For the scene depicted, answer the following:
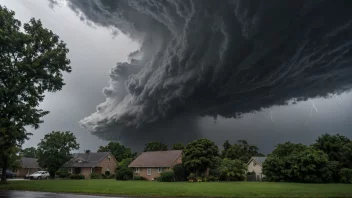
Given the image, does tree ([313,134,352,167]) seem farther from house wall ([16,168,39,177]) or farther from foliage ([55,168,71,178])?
house wall ([16,168,39,177])

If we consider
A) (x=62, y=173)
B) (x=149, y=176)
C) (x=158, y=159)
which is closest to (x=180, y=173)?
(x=149, y=176)

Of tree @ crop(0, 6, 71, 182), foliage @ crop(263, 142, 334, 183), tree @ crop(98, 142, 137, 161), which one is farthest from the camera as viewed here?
tree @ crop(98, 142, 137, 161)

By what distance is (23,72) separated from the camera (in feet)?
111

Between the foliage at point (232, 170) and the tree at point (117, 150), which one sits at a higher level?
the tree at point (117, 150)

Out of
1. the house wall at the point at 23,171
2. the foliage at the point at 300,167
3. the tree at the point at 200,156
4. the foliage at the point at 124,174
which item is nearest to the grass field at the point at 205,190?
the foliage at the point at 300,167

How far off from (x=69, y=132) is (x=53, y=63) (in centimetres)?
4368

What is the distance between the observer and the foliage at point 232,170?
5378 centimetres

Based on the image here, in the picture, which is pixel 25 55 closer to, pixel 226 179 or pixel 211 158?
pixel 211 158

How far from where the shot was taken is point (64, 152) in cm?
7556

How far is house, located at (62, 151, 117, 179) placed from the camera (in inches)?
3046

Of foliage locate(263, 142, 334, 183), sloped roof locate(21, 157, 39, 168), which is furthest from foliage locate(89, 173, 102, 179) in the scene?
foliage locate(263, 142, 334, 183)

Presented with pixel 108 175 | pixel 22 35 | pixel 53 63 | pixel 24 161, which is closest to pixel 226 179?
pixel 108 175

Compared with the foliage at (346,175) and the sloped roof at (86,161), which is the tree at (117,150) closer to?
the sloped roof at (86,161)

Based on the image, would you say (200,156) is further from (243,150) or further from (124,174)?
(243,150)
